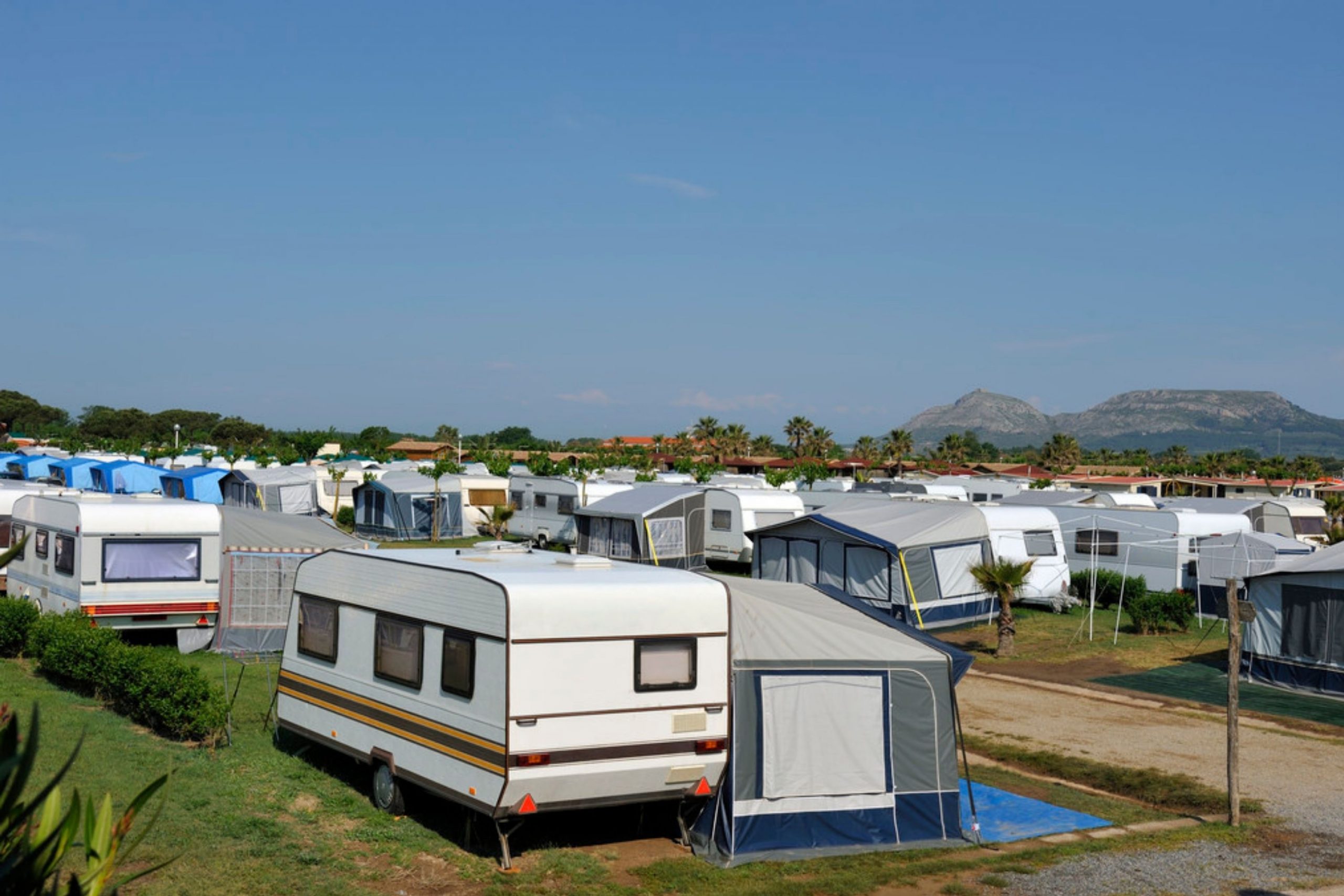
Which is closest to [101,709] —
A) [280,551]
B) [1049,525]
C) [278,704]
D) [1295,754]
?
[278,704]

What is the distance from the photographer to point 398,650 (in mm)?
10414

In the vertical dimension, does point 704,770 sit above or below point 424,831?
above

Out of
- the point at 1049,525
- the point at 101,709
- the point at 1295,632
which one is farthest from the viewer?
the point at 1049,525

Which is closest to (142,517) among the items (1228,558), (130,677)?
(130,677)

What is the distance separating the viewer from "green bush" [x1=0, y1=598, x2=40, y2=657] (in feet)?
58.1

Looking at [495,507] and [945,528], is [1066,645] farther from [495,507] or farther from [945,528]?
[495,507]

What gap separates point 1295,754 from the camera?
1440 centimetres

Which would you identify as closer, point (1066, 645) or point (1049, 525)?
point (1066, 645)

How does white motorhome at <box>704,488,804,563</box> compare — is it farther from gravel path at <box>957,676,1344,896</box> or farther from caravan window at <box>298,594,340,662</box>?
caravan window at <box>298,594,340,662</box>

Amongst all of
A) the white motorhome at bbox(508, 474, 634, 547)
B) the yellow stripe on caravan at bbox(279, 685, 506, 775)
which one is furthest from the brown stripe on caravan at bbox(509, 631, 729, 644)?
the white motorhome at bbox(508, 474, 634, 547)

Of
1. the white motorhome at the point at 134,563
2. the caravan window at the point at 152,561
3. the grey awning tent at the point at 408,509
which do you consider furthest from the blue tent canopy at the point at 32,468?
the caravan window at the point at 152,561

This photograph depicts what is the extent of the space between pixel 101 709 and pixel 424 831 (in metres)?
6.31

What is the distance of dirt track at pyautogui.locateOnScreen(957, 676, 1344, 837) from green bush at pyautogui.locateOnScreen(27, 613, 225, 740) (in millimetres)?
9339

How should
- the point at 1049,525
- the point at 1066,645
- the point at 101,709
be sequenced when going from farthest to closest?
the point at 1049,525, the point at 1066,645, the point at 101,709
